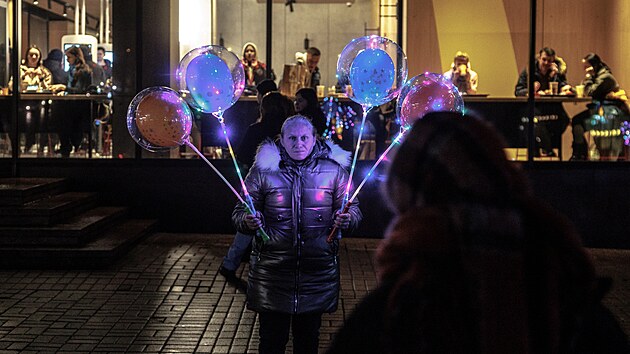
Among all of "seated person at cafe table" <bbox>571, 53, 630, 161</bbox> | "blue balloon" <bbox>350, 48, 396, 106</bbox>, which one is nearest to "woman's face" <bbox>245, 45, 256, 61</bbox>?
"seated person at cafe table" <bbox>571, 53, 630, 161</bbox>

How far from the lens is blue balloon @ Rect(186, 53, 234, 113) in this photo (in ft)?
20.5

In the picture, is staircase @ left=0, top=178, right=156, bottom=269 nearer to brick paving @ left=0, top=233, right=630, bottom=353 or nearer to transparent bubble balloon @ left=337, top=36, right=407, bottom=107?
brick paving @ left=0, top=233, right=630, bottom=353

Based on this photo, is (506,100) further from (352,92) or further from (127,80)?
(352,92)

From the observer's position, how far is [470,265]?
2260mm

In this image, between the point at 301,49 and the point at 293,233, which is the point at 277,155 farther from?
the point at 301,49

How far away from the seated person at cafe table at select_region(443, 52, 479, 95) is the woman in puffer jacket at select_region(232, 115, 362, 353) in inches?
287

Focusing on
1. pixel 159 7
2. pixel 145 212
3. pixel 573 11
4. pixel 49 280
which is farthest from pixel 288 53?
pixel 49 280

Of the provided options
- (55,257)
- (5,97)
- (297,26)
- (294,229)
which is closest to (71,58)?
(5,97)

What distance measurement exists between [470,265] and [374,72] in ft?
13.6

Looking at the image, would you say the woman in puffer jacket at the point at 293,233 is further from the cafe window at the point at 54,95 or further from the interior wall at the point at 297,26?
the cafe window at the point at 54,95

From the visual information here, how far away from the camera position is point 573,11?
12.3 m

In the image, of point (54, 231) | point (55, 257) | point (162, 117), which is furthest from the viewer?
point (54, 231)

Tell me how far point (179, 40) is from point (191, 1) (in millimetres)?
529

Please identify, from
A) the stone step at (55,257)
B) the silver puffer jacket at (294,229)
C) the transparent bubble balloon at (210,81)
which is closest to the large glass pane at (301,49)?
the stone step at (55,257)
